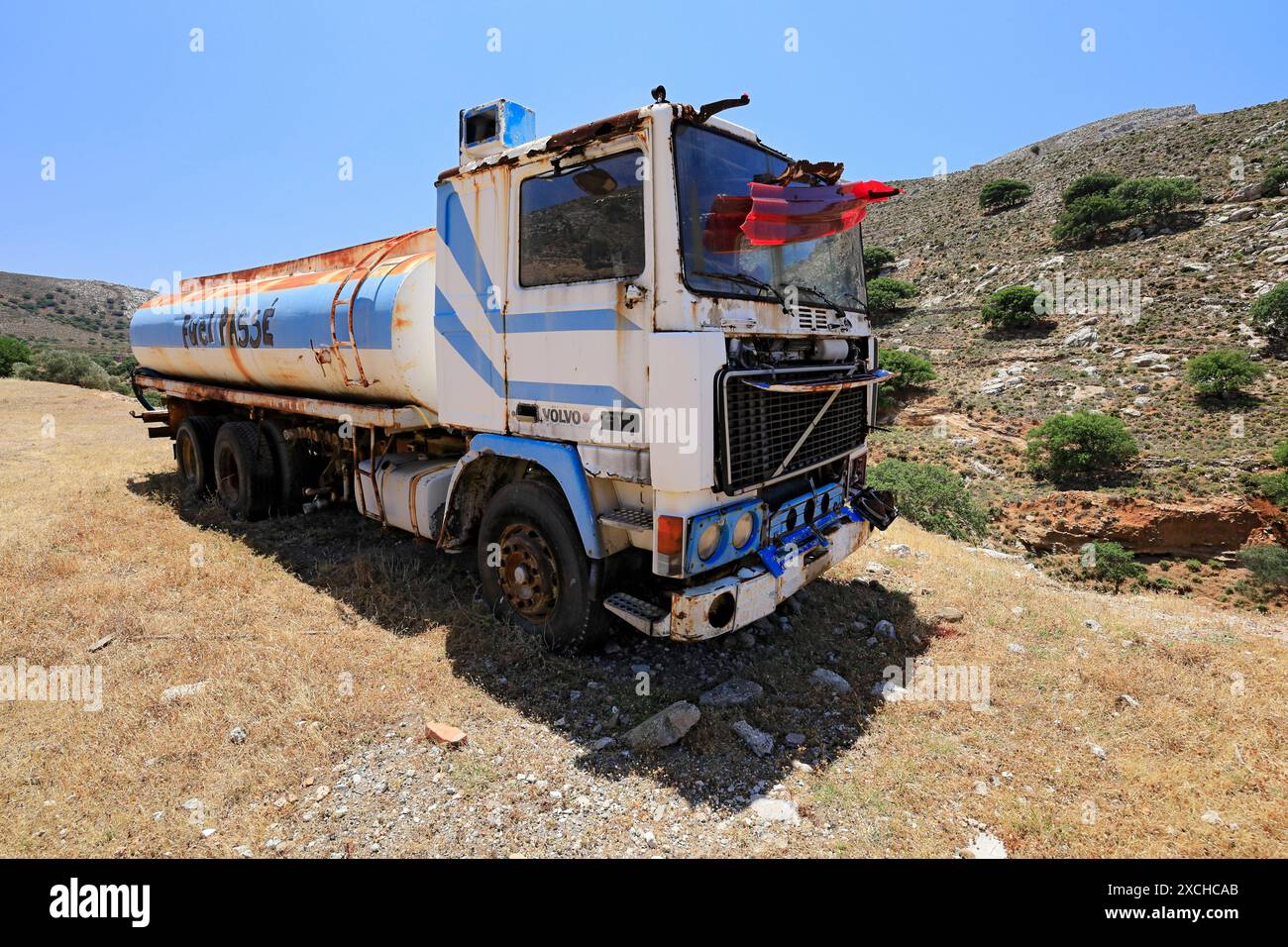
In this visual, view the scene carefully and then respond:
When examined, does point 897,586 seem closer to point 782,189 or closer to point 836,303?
point 836,303

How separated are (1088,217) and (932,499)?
80.5 ft

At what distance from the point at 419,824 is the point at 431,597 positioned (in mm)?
2521

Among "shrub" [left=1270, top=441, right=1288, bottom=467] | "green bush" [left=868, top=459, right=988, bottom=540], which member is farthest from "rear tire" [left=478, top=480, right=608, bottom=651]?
"shrub" [left=1270, top=441, right=1288, bottom=467]

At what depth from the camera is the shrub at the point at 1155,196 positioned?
29.3 meters

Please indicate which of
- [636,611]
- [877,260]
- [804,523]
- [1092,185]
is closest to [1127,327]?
[1092,185]

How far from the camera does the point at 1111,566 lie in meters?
15.8

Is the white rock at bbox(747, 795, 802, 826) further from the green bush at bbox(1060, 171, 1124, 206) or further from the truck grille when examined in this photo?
the green bush at bbox(1060, 171, 1124, 206)

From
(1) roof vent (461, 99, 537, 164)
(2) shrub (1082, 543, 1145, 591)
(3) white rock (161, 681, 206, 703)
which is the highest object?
(1) roof vent (461, 99, 537, 164)

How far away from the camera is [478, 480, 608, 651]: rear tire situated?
157 inches

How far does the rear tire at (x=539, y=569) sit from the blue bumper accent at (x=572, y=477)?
14 centimetres

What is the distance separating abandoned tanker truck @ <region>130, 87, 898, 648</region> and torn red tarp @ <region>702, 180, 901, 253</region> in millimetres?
13

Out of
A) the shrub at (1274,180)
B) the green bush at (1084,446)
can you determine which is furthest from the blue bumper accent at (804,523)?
the shrub at (1274,180)

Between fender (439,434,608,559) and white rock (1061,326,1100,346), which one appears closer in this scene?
fender (439,434,608,559)

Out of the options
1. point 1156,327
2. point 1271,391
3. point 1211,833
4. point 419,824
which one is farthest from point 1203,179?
point 419,824
